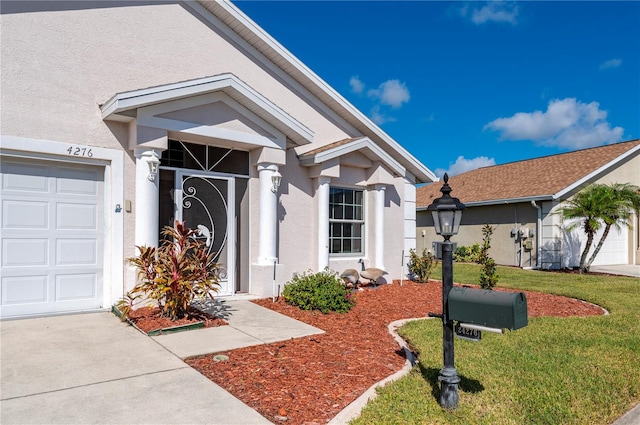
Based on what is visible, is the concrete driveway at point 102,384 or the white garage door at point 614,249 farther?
the white garage door at point 614,249

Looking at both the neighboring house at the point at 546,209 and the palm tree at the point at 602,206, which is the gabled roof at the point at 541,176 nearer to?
the neighboring house at the point at 546,209

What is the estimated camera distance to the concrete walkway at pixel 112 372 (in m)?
3.69

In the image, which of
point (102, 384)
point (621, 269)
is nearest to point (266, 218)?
point (102, 384)

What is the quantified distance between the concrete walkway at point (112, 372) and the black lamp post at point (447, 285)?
1.68 metres

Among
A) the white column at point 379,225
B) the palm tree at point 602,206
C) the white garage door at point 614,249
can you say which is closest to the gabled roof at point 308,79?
the white column at point 379,225

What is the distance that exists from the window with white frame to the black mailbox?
677cm

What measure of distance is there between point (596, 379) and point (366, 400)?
9.07 feet

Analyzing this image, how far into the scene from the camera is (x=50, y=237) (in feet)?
22.7

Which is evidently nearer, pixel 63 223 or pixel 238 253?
pixel 63 223

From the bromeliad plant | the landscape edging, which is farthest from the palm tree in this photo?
the bromeliad plant

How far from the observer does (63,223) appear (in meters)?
7.05

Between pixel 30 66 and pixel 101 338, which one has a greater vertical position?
pixel 30 66

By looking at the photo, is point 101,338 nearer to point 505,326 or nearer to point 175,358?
point 175,358

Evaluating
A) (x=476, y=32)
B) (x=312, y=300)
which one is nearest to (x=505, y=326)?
(x=312, y=300)
